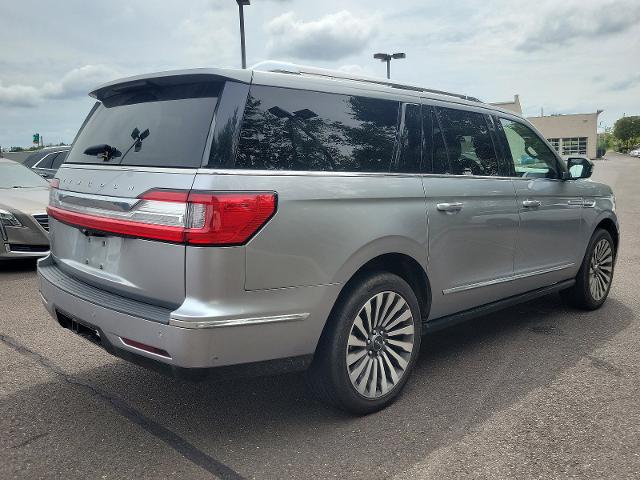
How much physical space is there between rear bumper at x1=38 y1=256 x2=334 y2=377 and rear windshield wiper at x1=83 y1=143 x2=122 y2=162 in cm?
70

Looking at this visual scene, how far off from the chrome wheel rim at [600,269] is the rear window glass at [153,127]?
13.3ft

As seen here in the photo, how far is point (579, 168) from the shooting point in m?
5.28

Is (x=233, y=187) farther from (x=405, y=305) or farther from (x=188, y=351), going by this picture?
(x=405, y=305)

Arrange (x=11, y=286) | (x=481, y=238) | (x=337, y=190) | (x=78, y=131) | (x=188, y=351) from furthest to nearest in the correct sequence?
(x=11, y=286), (x=481, y=238), (x=78, y=131), (x=337, y=190), (x=188, y=351)

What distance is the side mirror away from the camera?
206 inches

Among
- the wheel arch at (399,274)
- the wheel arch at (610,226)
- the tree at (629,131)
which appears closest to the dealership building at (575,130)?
the tree at (629,131)

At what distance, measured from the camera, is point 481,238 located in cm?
409

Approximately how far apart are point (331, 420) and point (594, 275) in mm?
3418

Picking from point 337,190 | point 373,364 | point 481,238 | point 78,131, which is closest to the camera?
point 337,190

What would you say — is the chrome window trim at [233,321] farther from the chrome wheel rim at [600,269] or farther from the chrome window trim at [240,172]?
the chrome wheel rim at [600,269]

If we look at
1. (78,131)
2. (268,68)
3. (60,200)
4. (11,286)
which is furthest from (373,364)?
(11,286)

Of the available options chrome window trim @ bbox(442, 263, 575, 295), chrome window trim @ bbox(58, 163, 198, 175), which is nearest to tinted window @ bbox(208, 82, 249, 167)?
chrome window trim @ bbox(58, 163, 198, 175)

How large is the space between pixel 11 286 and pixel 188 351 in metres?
5.13

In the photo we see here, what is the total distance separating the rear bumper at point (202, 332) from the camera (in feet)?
8.76
